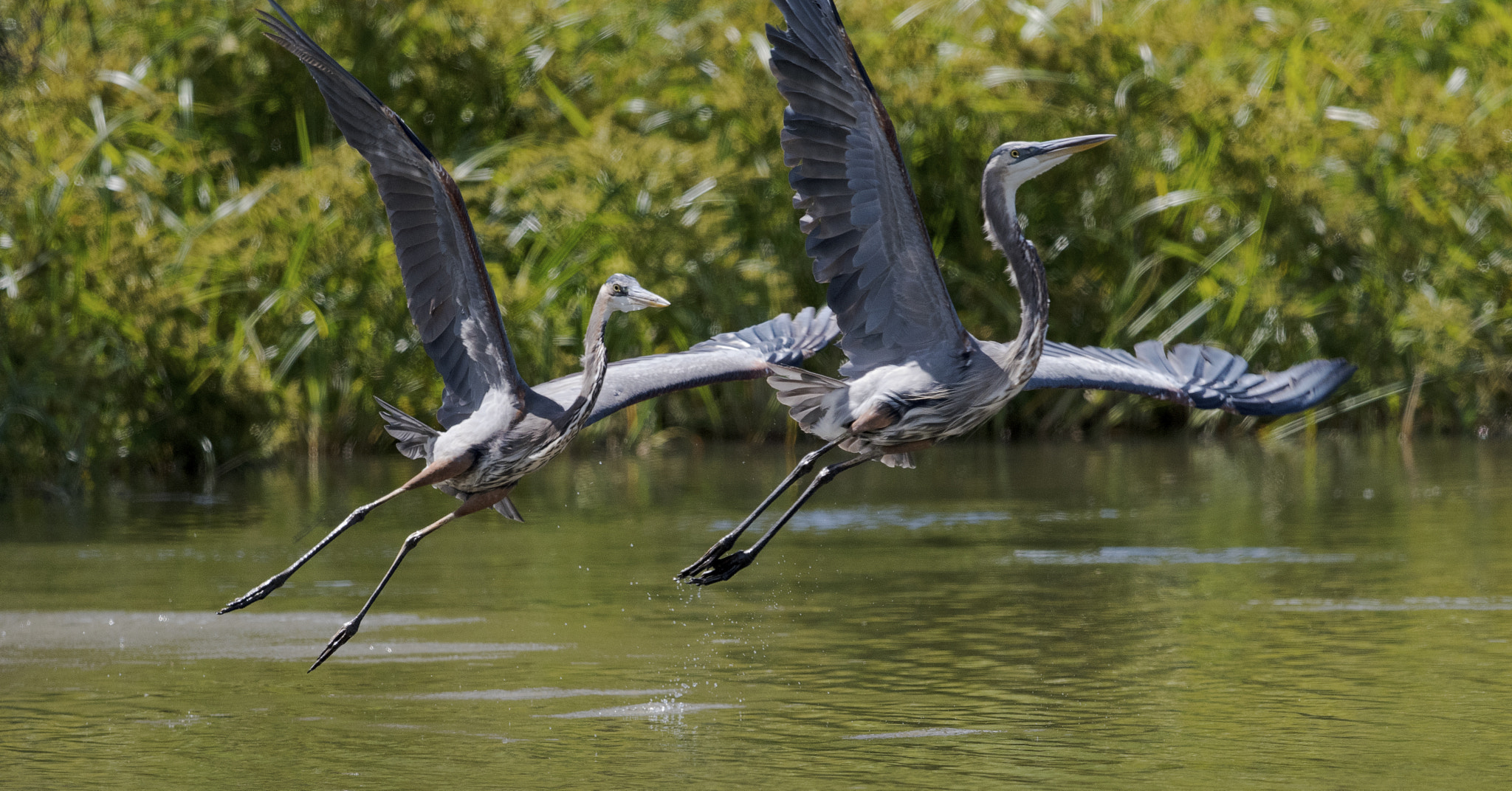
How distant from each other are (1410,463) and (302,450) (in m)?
14.6

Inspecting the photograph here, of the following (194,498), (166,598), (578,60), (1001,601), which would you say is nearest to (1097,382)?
(1001,601)

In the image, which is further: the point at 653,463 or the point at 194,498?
the point at 653,463

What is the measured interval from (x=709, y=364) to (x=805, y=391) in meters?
0.55

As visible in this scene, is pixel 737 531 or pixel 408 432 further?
pixel 737 531

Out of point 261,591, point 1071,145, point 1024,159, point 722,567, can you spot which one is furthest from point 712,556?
point 1071,145

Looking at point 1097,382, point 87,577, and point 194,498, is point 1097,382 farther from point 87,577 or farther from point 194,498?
point 194,498

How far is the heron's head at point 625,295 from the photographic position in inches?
410

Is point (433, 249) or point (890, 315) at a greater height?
point (433, 249)

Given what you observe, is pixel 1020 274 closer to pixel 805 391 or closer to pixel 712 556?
pixel 805 391

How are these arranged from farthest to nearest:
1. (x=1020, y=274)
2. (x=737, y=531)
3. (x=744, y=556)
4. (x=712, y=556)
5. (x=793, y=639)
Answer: (x=793, y=639) < (x=744, y=556) < (x=712, y=556) < (x=737, y=531) < (x=1020, y=274)

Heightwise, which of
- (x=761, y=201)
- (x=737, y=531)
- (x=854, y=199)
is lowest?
(x=737, y=531)

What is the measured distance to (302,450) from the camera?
98.1 feet

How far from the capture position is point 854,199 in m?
11.0

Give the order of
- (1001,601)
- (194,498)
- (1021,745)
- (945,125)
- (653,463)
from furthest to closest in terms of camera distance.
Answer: (945,125)
(653,463)
(194,498)
(1001,601)
(1021,745)
